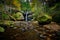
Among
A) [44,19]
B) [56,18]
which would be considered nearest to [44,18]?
[44,19]

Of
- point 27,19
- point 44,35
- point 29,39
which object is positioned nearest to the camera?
point 29,39

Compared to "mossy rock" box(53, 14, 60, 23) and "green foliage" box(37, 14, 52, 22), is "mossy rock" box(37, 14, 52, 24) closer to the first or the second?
"green foliage" box(37, 14, 52, 22)

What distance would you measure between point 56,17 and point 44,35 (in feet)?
8.54

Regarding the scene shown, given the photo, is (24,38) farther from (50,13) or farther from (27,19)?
(27,19)

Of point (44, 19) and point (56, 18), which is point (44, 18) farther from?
point (56, 18)

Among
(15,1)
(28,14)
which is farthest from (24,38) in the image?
(28,14)

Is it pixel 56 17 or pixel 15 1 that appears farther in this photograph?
pixel 56 17

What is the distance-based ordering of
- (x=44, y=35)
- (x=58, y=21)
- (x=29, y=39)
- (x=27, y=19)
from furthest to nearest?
(x=27, y=19)
(x=58, y=21)
(x=44, y=35)
(x=29, y=39)

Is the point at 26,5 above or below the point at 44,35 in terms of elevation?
above

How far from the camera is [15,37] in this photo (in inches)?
218

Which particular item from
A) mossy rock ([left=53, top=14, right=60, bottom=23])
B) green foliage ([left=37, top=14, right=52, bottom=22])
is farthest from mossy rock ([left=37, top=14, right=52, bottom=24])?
mossy rock ([left=53, top=14, right=60, bottom=23])

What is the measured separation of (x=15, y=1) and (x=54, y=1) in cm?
445

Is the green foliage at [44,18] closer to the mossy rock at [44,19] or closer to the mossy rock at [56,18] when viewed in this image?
the mossy rock at [44,19]

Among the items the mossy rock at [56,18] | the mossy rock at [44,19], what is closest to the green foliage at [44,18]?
the mossy rock at [44,19]
